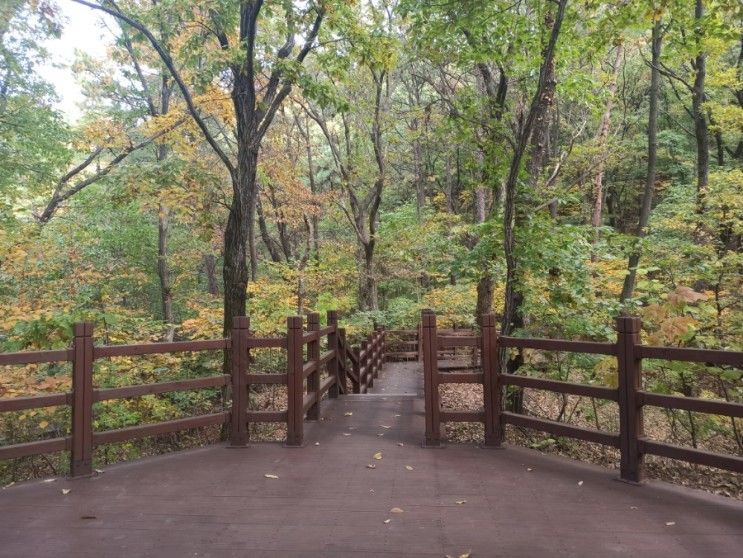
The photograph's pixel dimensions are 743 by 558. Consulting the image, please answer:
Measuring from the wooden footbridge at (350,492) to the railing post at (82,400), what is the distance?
0.5 inches

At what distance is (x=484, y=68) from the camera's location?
9.18 metres

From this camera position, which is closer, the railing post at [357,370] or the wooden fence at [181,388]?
the wooden fence at [181,388]

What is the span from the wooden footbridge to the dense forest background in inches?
56.0

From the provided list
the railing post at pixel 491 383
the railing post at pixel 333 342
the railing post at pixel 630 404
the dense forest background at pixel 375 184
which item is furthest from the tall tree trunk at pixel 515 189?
the railing post at pixel 333 342

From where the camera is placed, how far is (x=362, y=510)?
3.64 metres

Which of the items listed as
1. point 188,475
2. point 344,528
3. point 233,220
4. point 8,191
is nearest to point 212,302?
point 8,191

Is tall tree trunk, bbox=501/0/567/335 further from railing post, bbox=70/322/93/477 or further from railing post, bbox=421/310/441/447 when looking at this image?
railing post, bbox=70/322/93/477

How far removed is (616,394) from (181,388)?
3958 millimetres

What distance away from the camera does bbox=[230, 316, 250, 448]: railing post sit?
17.0ft

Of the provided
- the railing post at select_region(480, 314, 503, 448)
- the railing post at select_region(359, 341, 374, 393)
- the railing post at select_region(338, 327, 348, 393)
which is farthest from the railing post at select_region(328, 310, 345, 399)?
the railing post at select_region(480, 314, 503, 448)

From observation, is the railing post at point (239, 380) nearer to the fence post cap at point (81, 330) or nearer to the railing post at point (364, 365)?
the fence post cap at point (81, 330)

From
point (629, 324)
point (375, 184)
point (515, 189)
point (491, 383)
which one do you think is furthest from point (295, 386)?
point (375, 184)

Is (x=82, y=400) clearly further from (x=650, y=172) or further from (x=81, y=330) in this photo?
(x=650, y=172)

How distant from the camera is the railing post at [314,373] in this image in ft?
20.9
